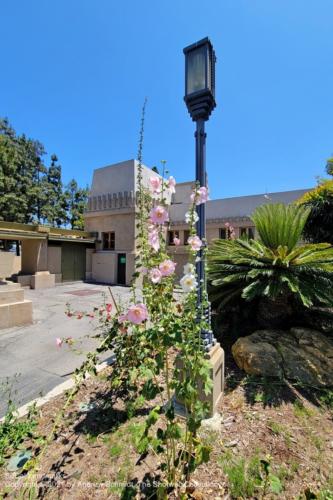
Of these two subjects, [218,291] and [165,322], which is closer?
[165,322]

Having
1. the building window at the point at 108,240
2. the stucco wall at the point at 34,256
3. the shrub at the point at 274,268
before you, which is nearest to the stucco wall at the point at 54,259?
the stucco wall at the point at 34,256

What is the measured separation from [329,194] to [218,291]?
4.50 m

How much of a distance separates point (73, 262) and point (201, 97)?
46.8ft

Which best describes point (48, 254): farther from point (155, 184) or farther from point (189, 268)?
point (189, 268)

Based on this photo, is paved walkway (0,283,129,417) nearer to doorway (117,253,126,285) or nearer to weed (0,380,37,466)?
weed (0,380,37,466)

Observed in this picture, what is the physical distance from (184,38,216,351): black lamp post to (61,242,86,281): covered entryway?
1356 cm

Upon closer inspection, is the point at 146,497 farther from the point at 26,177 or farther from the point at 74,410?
the point at 26,177

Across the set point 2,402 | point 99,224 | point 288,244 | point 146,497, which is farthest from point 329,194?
point 99,224

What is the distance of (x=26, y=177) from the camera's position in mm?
22547

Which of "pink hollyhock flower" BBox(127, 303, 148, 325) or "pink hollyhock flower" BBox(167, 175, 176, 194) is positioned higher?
"pink hollyhock flower" BBox(167, 175, 176, 194)

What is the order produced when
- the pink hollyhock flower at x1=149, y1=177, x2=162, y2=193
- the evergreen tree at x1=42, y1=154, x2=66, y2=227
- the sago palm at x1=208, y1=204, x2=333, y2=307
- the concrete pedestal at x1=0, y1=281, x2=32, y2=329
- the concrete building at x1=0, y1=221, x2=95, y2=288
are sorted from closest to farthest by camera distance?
the pink hollyhock flower at x1=149, y1=177, x2=162, y2=193, the sago palm at x1=208, y1=204, x2=333, y2=307, the concrete pedestal at x1=0, y1=281, x2=32, y2=329, the concrete building at x1=0, y1=221, x2=95, y2=288, the evergreen tree at x1=42, y1=154, x2=66, y2=227

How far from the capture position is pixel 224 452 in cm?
190

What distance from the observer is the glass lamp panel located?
2.25 metres

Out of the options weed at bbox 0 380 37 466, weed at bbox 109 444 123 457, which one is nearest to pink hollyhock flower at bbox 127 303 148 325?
weed at bbox 109 444 123 457
